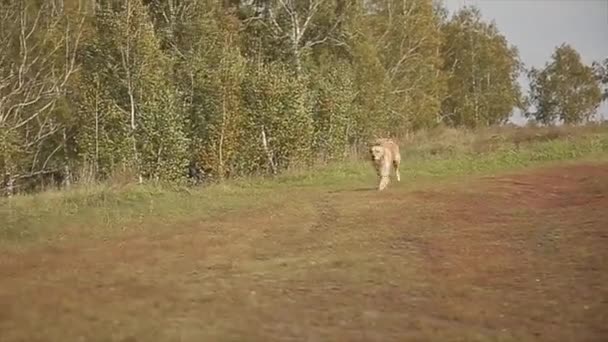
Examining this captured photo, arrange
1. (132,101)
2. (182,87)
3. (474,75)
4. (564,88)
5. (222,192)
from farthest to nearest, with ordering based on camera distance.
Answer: (564,88) < (474,75) < (182,87) < (132,101) < (222,192)

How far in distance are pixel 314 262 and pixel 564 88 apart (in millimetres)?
49072

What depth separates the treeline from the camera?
24.2 meters

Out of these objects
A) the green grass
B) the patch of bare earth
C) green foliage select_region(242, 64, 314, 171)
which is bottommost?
the patch of bare earth

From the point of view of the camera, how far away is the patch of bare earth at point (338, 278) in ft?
22.8

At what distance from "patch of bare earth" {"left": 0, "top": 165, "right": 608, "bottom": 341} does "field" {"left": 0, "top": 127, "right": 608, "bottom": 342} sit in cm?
3

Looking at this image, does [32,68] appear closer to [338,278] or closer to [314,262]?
[314,262]

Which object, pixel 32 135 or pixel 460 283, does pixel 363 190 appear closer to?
pixel 460 283

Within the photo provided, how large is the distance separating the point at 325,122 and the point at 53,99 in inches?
348

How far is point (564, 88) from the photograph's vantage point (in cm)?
5584

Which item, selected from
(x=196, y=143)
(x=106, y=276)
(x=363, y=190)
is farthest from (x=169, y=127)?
(x=106, y=276)

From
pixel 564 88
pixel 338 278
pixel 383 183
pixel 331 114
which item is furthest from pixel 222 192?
pixel 564 88

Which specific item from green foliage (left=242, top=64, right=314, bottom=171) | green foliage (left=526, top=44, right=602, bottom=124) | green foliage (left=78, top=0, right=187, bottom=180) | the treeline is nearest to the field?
green foliage (left=78, top=0, right=187, bottom=180)

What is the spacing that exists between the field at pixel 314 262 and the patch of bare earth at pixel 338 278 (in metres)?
0.03

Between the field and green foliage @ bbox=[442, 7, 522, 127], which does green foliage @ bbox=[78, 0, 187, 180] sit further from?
green foliage @ bbox=[442, 7, 522, 127]
